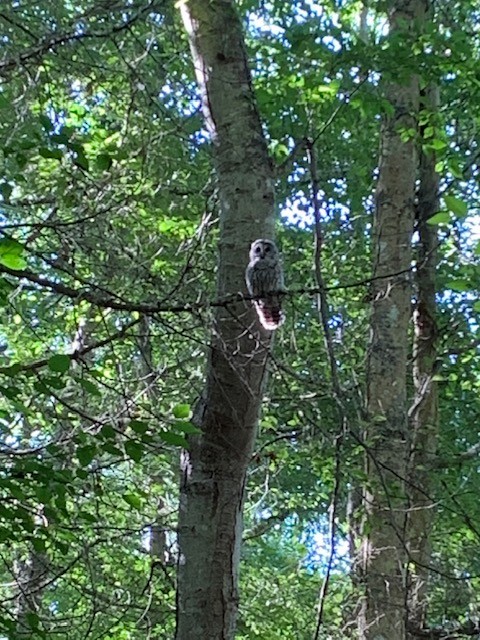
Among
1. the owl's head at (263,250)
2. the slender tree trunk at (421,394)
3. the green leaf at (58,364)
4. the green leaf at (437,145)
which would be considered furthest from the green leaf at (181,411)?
the slender tree trunk at (421,394)

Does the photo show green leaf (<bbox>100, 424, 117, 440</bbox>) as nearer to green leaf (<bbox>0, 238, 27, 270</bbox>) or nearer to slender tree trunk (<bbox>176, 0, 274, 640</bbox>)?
slender tree trunk (<bbox>176, 0, 274, 640</bbox>)

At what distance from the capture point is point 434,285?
19.5ft

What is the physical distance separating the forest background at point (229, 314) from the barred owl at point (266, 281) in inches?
2.0

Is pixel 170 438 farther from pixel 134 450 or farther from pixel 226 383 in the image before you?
pixel 226 383

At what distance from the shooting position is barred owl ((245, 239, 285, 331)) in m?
2.62

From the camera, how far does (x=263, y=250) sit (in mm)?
2965

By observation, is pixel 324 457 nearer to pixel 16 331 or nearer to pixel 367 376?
pixel 367 376

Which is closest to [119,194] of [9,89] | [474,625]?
[9,89]

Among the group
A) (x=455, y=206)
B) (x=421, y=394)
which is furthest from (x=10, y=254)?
(x=421, y=394)

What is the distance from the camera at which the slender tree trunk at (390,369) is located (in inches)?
168

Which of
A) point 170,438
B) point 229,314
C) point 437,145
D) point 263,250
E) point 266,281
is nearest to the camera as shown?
point 170,438

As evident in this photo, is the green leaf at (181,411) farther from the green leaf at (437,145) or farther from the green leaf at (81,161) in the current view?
A: the green leaf at (437,145)

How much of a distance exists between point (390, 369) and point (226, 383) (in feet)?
7.08

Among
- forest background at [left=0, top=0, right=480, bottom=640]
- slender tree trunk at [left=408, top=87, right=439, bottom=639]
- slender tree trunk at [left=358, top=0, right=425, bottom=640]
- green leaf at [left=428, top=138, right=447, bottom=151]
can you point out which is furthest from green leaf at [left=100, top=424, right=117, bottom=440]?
slender tree trunk at [left=408, top=87, right=439, bottom=639]
